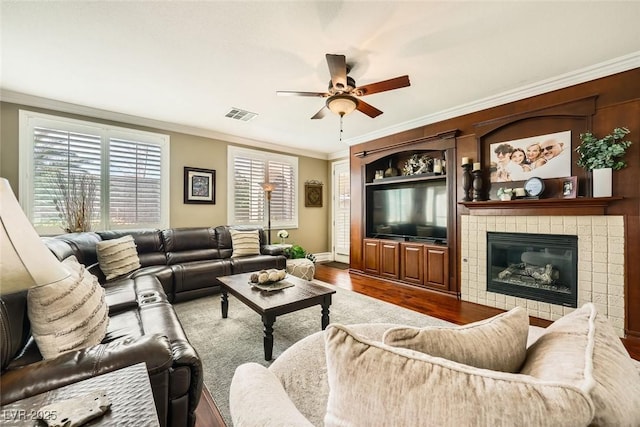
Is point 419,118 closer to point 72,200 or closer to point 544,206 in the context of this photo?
point 544,206

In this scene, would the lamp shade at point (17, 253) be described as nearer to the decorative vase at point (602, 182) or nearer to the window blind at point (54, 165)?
the window blind at point (54, 165)

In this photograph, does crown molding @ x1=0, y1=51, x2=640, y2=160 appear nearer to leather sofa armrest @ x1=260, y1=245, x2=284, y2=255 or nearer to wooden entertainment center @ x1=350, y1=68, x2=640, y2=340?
wooden entertainment center @ x1=350, y1=68, x2=640, y2=340

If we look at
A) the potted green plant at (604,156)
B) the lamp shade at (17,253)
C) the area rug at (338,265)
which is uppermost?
the potted green plant at (604,156)

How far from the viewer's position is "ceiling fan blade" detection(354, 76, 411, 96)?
2.18 m

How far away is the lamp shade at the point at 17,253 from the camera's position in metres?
0.73

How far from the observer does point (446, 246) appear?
380cm

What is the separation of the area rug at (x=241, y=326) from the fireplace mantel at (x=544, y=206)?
1.56 m

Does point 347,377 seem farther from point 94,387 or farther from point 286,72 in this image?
point 286,72

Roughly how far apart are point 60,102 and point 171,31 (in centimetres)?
255

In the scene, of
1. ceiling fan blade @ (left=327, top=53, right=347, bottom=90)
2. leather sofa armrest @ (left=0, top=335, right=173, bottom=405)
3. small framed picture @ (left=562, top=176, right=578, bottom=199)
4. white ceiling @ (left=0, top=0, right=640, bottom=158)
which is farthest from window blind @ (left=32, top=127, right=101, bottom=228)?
small framed picture @ (left=562, top=176, right=578, bottom=199)

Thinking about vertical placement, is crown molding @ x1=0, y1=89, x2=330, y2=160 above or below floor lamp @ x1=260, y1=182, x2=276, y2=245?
above

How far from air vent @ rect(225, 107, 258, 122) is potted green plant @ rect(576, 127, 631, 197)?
3.90m

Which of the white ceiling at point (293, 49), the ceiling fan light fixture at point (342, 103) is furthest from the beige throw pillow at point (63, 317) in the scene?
the ceiling fan light fixture at point (342, 103)

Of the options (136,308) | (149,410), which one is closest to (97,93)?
(136,308)
